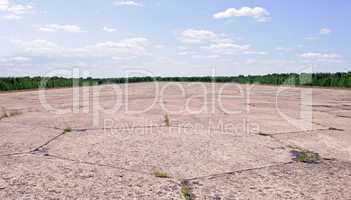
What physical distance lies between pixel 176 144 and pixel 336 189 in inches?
54.1

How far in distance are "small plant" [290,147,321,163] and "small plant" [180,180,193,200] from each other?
988mm

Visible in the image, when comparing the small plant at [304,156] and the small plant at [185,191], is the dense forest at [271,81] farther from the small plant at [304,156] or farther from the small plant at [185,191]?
the small plant at [185,191]

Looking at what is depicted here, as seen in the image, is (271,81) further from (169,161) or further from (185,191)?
(185,191)

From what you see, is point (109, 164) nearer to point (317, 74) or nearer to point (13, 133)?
point (13, 133)

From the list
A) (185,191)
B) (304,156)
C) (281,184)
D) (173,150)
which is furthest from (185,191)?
(304,156)

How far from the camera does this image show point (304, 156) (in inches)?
103

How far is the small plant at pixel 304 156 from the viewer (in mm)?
2510

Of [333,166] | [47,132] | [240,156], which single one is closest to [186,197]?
[240,156]

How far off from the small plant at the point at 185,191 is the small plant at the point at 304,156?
0.99 m

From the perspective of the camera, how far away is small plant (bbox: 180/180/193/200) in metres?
1.73

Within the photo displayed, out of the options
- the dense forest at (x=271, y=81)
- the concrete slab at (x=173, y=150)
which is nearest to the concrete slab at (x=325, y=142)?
the concrete slab at (x=173, y=150)

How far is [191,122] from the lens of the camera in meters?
4.32

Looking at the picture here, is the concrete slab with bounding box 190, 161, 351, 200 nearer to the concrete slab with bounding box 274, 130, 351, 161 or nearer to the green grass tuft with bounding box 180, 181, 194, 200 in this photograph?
the green grass tuft with bounding box 180, 181, 194, 200

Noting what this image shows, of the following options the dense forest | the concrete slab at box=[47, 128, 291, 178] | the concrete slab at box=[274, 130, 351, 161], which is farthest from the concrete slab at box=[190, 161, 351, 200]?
the dense forest
